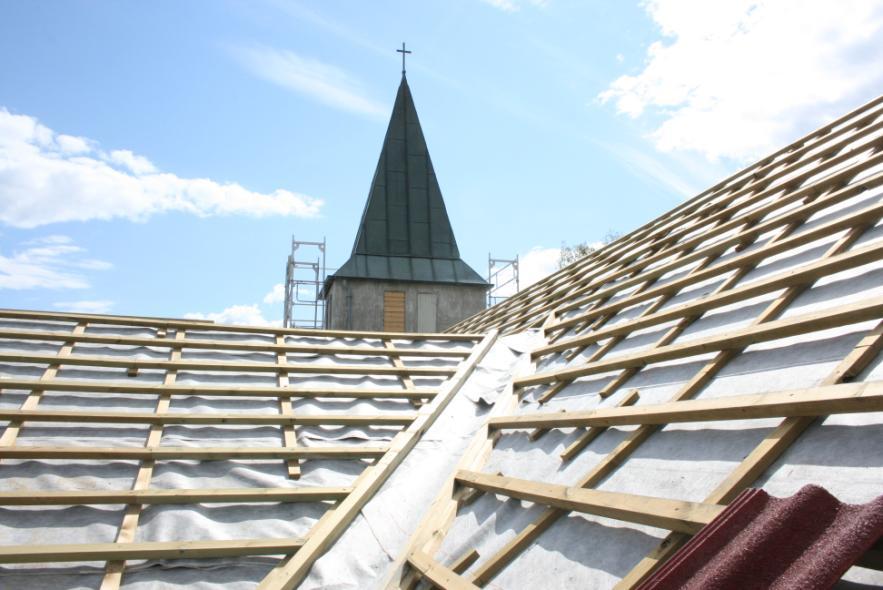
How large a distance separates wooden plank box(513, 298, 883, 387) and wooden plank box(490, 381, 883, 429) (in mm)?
416

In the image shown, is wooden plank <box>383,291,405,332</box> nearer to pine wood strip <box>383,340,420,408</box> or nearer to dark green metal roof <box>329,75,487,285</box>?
dark green metal roof <box>329,75,487,285</box>

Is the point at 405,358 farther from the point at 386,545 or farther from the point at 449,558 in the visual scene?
the point at 449,558

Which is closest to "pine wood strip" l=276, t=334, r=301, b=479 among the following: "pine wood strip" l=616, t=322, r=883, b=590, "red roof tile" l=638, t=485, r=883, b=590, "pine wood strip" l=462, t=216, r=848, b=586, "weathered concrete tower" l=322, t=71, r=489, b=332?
"pine wood strip" l=462, t=216, r=848, b=586

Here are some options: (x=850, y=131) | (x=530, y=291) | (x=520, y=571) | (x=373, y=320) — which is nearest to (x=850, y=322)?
(x=520, y=571)

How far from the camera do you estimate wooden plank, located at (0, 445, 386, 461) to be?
3.95 m

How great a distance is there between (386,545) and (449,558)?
575 millimetres

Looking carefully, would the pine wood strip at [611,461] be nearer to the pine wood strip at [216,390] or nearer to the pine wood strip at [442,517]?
the pine wood strip at [442,517]

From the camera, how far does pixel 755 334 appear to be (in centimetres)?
293

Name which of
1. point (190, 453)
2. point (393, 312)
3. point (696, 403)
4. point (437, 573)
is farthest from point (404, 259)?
point (696, 403)

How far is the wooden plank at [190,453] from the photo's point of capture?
13.0 feet

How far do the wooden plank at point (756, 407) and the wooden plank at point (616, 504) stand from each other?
0.41 metres

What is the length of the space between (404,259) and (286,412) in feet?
47.8

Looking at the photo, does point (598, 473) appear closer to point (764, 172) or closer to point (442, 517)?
point (442, 517)

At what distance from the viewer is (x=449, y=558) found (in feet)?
10.8
